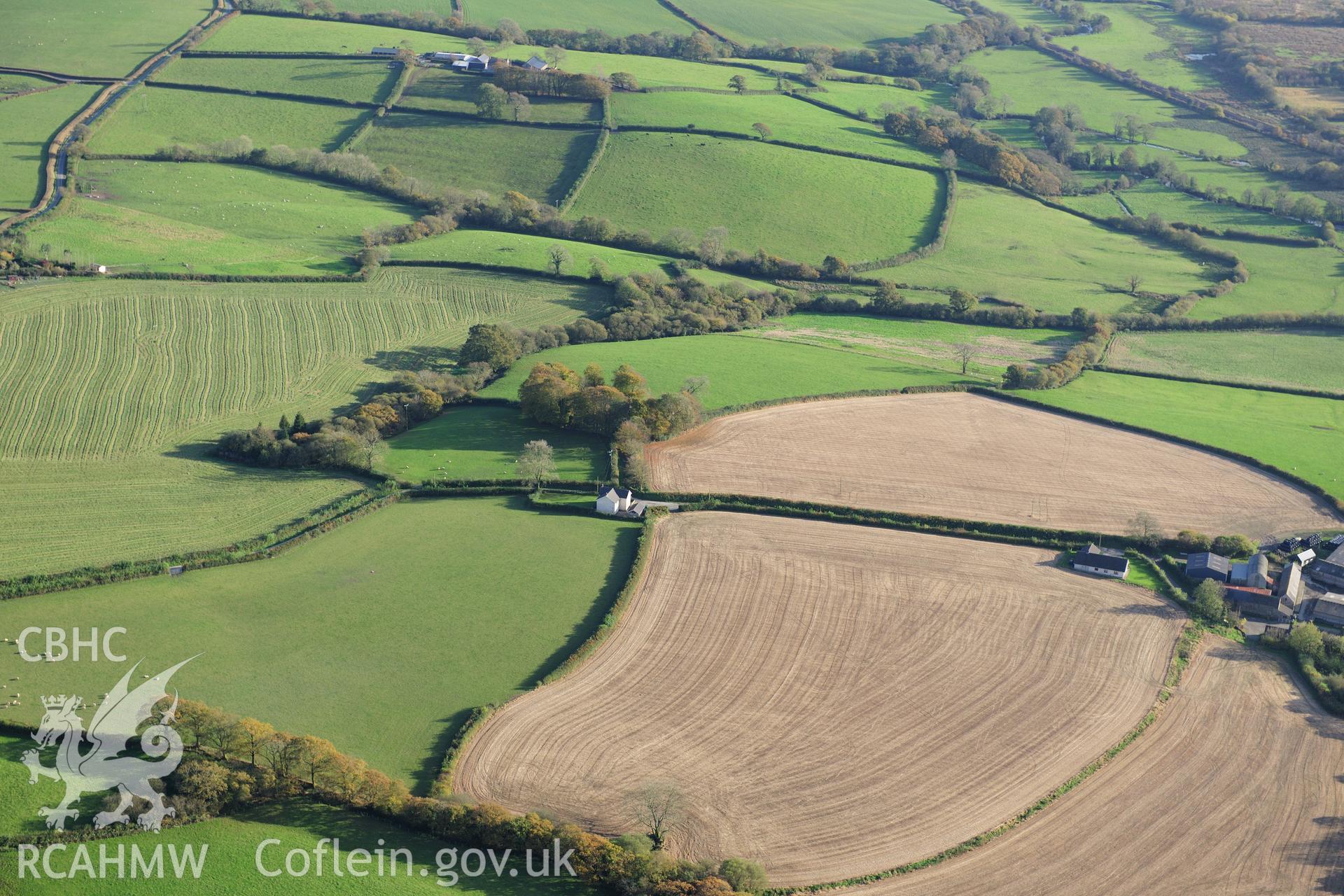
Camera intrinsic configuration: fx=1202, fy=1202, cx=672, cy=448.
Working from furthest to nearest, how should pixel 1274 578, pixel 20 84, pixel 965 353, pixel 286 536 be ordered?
pixel 20 84 → pixel 965 353 → pixel 1274 578 → pixel 286 536

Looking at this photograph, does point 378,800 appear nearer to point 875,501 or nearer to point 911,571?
point 911,571

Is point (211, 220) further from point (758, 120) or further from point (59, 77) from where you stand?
point (758, 120)

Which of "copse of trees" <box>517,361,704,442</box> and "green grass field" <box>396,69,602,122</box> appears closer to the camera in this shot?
"copse of trees" <box>517,361,704,442</box>

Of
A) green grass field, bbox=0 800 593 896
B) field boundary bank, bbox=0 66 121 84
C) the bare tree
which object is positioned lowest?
green grass field, bbox=0 800 593 896

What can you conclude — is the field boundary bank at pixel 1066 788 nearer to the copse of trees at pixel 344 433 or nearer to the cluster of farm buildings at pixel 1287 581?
the cluster of farm buildings at pixel 1287 581

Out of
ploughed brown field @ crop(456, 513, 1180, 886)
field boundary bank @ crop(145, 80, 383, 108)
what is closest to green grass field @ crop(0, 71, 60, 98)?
field boundary bank @ crop(145, 80, 383, 108)

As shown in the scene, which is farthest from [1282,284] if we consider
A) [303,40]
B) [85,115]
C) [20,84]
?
[20,84]

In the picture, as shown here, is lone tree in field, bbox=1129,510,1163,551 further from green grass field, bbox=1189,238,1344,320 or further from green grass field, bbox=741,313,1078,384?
green grass field, bbox=1189,238,1344,320

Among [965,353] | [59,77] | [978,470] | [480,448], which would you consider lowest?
[480,448]

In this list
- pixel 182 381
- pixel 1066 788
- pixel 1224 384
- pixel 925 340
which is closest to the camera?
pixel 1066 788
